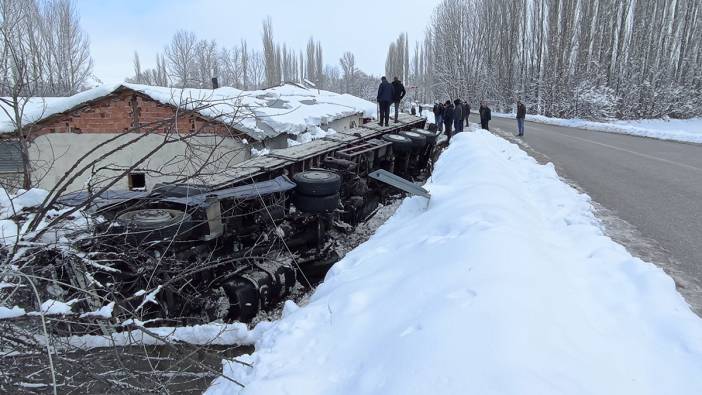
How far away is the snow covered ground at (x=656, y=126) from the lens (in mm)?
15272

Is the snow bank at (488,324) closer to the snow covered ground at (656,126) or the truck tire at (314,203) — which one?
the truck tire at (314,203)

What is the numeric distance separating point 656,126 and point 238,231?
32788 millimetres

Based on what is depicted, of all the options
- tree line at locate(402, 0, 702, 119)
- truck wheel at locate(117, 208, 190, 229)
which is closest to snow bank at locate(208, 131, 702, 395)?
truck wheel at locate(117, 208, 190, 229)

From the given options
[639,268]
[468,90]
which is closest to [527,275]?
[639,268]

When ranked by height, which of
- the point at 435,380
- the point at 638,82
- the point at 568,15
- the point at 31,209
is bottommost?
the point at 435,380

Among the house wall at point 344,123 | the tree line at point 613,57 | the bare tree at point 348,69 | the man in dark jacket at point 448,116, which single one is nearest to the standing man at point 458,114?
the man in dark jacket at point 448,116

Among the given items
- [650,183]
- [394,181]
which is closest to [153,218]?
[394,181]

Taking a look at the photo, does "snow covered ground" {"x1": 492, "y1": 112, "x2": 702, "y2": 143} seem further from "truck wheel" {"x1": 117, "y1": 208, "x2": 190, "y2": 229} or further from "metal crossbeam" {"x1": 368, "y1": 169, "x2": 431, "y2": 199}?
"truck wheel" {"x1": 117, "y1": 208, "x2": 190, "y2": 229}

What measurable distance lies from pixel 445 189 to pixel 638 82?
34599 mm

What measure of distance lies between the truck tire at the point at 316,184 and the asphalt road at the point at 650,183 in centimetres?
393

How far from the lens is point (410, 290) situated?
3.47 metres

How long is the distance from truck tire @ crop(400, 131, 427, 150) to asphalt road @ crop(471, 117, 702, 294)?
10.6 feet

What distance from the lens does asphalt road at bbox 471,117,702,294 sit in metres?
4.90

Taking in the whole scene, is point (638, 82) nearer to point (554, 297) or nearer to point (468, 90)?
point (468, 90)
